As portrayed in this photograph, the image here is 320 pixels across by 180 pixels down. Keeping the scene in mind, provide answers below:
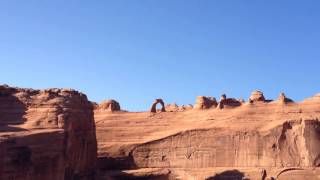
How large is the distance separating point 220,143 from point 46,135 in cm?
1996

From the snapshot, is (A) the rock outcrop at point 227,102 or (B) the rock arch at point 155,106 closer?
(A) the rock outcrop at point 227,102

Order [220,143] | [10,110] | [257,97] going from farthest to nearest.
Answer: [257,97]
[220,143]
[10,110]

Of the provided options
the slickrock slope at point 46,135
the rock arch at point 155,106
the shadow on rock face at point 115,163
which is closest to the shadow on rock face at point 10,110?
the slickrock slope at point 46,135

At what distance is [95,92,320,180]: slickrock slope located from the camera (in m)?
42.8

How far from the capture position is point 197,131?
47.4 metres

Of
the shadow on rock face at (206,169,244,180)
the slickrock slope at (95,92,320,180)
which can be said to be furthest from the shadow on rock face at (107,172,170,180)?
the shadow on rock face at (206,169,244,180)

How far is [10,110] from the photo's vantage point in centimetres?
3300

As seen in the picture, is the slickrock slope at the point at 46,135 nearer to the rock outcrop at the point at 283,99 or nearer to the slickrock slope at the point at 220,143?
the slickrock slope at the point at 220,143

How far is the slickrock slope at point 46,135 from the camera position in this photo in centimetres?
2760

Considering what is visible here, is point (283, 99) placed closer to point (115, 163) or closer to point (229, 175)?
point (229, 175)

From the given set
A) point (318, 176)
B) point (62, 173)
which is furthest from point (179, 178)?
point (62, 173)

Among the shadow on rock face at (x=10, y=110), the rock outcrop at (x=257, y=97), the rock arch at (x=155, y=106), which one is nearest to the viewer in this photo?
the shadow on rock face at (x=10, y=110)

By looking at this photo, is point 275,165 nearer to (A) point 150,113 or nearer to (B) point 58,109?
(A) point 150,113

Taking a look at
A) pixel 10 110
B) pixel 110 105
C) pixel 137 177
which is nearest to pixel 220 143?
pixel 137 177
